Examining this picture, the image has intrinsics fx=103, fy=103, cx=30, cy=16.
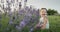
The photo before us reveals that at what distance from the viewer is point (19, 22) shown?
1419 mm

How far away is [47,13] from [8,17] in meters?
0.55

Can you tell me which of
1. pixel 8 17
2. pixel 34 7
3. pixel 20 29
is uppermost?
pixel 34 7

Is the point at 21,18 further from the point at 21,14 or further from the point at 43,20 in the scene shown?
the point at 43,20

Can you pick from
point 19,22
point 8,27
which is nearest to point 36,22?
point 19,22

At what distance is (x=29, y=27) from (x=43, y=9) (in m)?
0.32

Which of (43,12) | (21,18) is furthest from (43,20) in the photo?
(21,18)

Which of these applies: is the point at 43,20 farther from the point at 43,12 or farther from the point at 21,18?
the point at 21,18

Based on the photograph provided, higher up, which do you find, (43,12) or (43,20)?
(43,12)

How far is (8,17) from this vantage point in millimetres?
1425

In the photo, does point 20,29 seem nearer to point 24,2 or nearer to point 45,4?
point 24,2

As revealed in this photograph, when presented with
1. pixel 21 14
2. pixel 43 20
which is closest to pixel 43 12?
pixel 43 20

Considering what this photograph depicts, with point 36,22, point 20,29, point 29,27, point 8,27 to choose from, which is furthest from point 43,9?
point 8,27

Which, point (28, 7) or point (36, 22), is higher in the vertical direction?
point (28, 7)

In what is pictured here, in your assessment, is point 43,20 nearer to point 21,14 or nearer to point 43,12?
point 43,12
